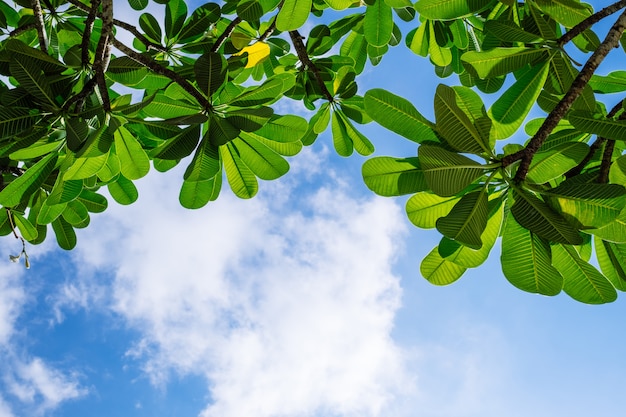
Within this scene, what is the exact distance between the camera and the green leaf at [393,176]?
1.81 metres

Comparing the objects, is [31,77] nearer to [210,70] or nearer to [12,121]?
[12,121]

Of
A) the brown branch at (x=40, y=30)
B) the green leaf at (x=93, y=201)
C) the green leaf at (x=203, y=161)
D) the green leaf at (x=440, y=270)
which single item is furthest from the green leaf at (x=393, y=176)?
the green leaf at (x=93, y=201)

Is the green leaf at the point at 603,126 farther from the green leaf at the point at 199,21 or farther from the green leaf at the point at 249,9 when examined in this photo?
the green leaf at the point at 199,21

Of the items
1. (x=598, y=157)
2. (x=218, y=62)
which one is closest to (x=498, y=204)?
(x=598, y=157)

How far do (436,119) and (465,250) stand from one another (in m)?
0.49

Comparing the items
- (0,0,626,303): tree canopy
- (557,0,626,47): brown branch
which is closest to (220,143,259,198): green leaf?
(0,0,626,303): tree canopy

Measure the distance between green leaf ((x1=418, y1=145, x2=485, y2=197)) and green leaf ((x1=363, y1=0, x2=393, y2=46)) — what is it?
4.30 feet

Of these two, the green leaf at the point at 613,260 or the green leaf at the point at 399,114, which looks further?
the green leaf at the point at 613,260

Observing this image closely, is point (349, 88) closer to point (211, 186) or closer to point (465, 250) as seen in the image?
point (211, 186)

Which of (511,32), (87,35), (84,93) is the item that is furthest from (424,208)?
(87,35)

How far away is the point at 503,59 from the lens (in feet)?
6.40

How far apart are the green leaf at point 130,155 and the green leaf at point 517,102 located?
1.32m

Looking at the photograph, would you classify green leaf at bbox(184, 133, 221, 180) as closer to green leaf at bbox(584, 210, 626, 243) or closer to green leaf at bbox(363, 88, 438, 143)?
green leaf at bbox(363, 88, 438, 143)

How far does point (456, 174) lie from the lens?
1582 mm
